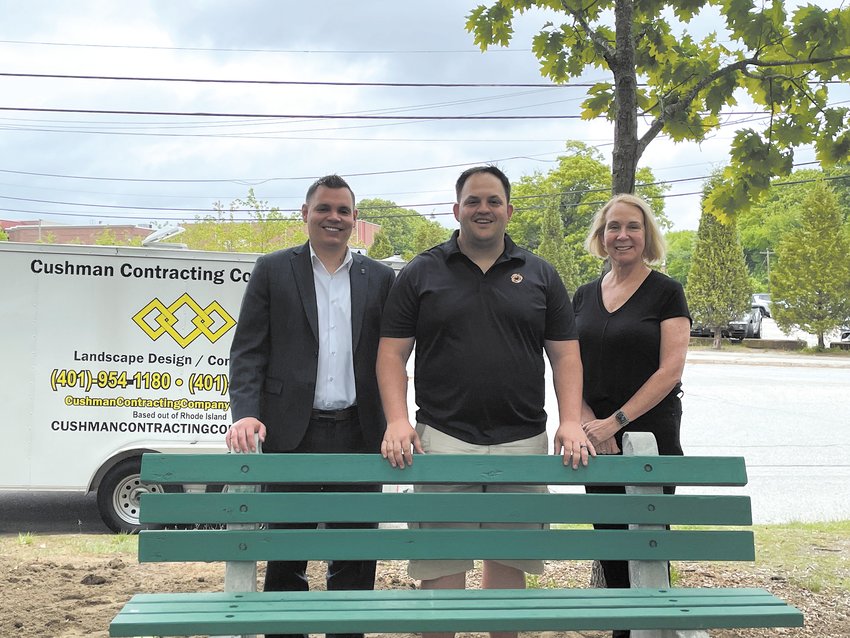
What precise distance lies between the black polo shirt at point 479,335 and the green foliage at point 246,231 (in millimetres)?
31496

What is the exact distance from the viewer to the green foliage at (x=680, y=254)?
286ft

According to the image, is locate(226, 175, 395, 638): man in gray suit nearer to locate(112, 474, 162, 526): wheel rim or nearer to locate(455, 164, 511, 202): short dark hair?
locate(455, 164, 511, 202): short dark hair

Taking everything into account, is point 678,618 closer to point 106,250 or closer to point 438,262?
point 438,262

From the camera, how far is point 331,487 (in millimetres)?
3633

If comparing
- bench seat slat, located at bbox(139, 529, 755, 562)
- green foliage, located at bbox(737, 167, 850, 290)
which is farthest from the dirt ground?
green foliage, located at bbox(737, 167, 850, 290)

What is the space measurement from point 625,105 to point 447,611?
10.5ft

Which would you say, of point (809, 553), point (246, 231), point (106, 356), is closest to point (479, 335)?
point (809, 553)

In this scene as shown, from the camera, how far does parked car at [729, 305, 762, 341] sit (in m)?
37.0

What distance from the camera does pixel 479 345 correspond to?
125 inches

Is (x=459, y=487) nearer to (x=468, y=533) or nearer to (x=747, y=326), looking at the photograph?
(x=468, y=533)

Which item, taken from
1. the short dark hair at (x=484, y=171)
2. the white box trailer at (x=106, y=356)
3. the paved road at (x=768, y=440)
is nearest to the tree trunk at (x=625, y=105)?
the short dark hair at (x=484, y=171)

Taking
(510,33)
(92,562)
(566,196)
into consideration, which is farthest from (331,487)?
(566,196)

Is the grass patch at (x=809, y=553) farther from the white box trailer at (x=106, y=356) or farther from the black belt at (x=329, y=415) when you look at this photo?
the white box trailer at (x=106, y=356)

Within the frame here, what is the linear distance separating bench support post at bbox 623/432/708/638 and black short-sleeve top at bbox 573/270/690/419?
493 millimetres
